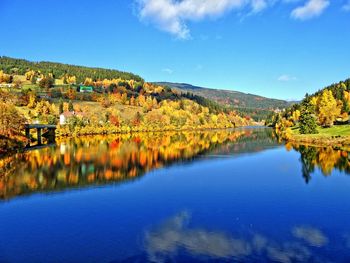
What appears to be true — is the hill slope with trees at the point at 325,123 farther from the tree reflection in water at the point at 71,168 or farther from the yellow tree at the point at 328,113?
the tree reflection in water at the point at 71,168

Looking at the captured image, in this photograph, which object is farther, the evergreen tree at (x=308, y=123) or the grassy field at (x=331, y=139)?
the evergreen tree at (x=308, y=123)

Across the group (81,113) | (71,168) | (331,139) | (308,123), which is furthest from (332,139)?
(81,113)

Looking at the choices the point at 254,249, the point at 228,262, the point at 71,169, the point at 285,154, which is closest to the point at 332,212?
the point at 254,249

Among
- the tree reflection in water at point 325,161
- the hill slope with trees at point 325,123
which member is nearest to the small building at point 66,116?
the hill slope with trees at point 325,123

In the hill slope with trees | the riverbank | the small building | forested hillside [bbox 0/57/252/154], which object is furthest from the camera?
the small building

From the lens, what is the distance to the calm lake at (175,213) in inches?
774

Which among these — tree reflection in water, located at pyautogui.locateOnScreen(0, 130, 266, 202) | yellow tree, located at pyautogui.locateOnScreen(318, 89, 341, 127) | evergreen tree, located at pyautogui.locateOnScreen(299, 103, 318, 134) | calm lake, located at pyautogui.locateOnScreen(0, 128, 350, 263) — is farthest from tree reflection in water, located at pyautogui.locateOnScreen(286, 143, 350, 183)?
yellow tree, located at pyautogui.locateOnScreen(318, 89, 341, 127)

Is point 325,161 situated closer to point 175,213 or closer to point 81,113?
point 175,213

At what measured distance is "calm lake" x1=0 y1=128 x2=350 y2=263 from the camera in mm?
19672

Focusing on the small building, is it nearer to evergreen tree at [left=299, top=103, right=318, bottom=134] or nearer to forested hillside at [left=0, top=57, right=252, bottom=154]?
forested hillside at [left=0, top=57, right=252, bottom=154]

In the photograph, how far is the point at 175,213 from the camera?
2708cm

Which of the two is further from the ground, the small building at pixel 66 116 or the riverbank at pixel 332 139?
the small building at pixel 66 116

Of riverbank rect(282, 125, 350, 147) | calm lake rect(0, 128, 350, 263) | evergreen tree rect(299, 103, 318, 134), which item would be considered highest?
evergreen tree rect(299, 103, 318, 134)

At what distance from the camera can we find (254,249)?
19781mm
